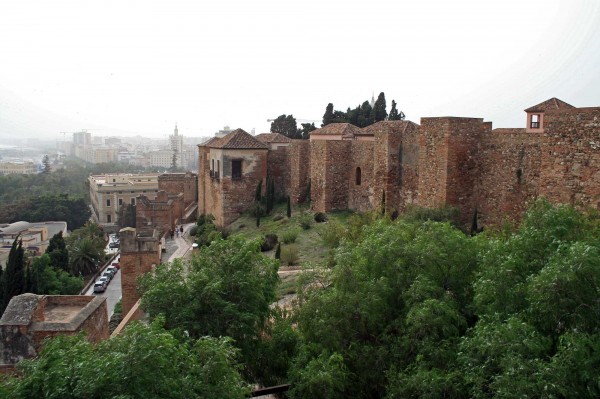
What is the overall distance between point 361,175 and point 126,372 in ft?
57.7

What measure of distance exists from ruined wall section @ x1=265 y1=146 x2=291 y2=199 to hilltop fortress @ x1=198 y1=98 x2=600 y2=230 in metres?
0.05

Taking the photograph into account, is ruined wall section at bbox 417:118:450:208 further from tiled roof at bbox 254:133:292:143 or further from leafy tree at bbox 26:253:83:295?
leafy tree at bbox 26:253:83:295

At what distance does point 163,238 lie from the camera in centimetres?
2992

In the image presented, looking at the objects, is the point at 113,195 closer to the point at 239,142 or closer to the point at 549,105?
the point at 239,142

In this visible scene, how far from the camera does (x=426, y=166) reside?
15461 millimetres

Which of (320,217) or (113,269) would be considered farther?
(113,269)

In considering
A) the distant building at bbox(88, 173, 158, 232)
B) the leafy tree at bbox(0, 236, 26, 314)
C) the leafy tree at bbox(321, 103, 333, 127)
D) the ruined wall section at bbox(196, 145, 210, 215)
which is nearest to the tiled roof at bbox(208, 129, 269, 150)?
the ruined wall section at bbox(196, 145, 210, 215)

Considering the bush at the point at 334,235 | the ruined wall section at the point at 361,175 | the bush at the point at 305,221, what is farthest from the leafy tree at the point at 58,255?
the bush at the point at 334,235

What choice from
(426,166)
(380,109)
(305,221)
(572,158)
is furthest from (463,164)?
(380,109)

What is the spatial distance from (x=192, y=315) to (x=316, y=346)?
1.70 meters

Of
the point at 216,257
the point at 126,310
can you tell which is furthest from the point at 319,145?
the point at 216,257

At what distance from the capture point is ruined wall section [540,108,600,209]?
358 inches

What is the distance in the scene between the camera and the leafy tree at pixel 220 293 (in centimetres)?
745

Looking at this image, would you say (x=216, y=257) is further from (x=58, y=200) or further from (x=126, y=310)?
(x=58, y=200)
